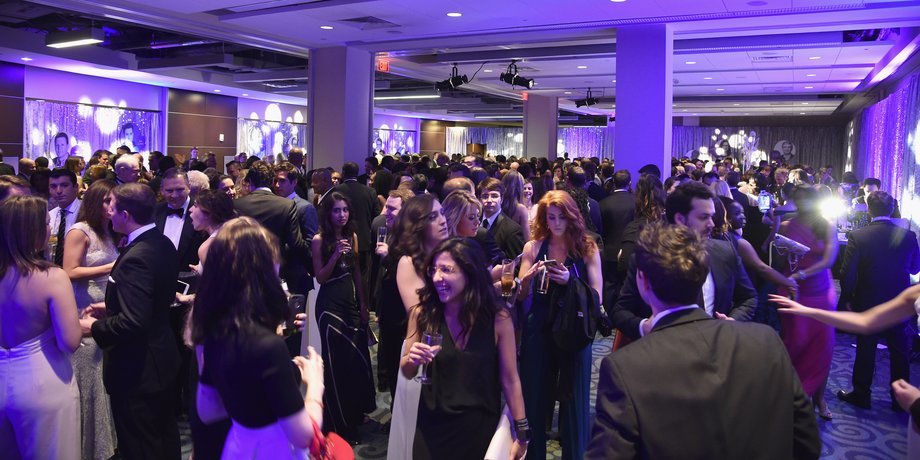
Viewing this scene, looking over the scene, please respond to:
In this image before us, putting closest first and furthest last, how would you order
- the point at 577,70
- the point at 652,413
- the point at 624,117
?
the point at 652,413
the point at 624,117
the point at 577,70

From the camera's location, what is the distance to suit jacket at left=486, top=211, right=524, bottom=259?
4554 millimetres

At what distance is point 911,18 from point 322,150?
7600 millimetres

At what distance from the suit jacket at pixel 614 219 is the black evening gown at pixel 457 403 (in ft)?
11.6

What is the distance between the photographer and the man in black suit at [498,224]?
458 centimetres

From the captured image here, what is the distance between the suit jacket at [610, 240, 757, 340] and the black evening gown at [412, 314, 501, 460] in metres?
0.80

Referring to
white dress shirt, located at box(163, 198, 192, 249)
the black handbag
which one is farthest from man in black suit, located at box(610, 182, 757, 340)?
white dress shirt, located at box(163, 198, 192, 249)

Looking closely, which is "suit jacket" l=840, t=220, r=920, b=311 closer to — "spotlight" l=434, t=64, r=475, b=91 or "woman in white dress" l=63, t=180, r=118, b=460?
"woman in white dress" l=63, t=180, r=118, b=460

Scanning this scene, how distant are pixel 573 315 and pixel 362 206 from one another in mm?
3745

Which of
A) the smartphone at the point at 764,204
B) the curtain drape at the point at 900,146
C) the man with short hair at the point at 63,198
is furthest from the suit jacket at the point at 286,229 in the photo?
the curtain drape at the point at 900,146

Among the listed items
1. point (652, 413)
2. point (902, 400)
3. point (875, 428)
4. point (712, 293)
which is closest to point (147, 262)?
point (652, 413)

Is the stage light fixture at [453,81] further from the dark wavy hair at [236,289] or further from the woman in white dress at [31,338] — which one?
the dark wavy hair at [236,289]

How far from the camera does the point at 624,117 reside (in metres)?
8.31

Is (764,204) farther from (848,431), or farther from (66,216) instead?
(66,216)

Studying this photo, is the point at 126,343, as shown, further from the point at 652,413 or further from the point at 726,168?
the point at 726,168
